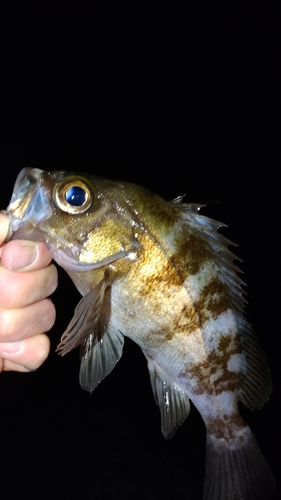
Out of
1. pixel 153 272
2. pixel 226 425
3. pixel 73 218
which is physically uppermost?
pixel 73 218

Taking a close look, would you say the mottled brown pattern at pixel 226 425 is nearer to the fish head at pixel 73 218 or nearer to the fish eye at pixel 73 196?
the fish head at pixel 73 218

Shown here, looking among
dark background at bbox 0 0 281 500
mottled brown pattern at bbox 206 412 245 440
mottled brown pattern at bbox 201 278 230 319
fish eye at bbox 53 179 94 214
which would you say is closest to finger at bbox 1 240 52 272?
fish eye at bbox 53 179 94 214

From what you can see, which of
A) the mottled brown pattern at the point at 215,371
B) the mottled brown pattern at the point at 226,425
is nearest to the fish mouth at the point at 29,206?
the mottled brown pattern at the point at 215,371

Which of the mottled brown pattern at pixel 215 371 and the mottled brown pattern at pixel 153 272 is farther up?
the mottled brown pattern at pixel 153 272

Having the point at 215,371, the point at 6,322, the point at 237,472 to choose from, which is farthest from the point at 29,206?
the point at 237,472

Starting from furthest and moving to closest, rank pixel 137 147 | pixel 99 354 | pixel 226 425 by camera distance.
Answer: pixel 137 147
pixel 226 425
pixel 99 354

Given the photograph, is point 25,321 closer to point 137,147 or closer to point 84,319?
point 84,319

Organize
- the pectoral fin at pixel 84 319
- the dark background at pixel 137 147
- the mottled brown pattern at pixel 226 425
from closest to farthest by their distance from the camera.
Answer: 1. the pectoral fin at pixel 84 319
2. the mottled brown pattern at pixel 226 425
3. the dark background at pixel 137 147
